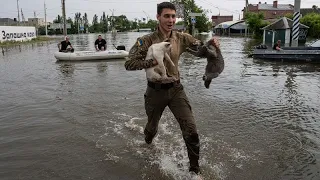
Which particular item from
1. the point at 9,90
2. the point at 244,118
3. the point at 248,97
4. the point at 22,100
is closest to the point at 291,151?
the point at 244,118

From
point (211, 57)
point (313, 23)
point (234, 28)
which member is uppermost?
point (234, 28)

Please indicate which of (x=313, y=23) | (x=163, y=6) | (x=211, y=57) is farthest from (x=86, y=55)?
(x=313, y=23)

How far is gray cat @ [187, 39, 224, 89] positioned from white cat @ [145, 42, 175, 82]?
1.47ft

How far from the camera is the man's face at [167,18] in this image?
4.08 meters

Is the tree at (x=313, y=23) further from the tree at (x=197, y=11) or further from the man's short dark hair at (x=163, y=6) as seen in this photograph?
the man's short dark hair at (x=163, y=6)

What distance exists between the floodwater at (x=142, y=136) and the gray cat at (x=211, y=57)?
1.35 metres

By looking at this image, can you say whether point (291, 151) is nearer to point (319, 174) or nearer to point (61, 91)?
point (319, 174)

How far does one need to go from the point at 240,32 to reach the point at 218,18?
55238mm

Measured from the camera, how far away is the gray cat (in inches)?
170

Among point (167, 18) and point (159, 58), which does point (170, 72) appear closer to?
point (159, 58)

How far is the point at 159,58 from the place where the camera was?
398 centimetres

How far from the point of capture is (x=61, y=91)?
10.7 meters

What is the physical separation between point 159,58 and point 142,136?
245cm

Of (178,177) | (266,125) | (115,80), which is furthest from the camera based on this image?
(115,80)
